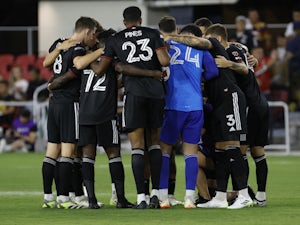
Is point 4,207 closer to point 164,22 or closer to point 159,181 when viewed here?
point 159,181

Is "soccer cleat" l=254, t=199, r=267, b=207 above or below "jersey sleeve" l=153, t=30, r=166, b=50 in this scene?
below

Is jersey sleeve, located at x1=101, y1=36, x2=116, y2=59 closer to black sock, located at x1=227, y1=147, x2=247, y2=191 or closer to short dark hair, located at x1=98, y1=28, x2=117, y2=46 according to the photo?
short dark hair, located at x1=98, y1=28, x2=117, y2=46

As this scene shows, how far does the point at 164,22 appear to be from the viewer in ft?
44.1

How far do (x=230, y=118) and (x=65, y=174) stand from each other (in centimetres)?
213

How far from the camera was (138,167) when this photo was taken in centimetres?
1303

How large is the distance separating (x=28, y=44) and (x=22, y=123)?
14.2 ft

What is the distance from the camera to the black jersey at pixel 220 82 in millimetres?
13422

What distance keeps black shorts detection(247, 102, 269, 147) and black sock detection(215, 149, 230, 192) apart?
61cm

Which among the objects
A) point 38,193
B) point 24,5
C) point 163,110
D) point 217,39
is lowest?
point 38,193

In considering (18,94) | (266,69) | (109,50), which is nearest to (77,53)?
(109,50)

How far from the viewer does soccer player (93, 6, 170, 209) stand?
1305cm

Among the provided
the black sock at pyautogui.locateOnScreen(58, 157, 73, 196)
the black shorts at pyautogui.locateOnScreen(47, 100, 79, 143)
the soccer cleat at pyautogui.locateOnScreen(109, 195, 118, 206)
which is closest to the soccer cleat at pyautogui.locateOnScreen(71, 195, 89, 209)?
the black sock at pyautogui.locateOnScreen(58, 157, 73, 196)

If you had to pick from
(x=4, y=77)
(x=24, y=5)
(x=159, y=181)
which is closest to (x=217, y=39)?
(x=159, y=181)

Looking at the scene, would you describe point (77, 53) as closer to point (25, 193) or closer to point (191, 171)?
point (191, 171)
